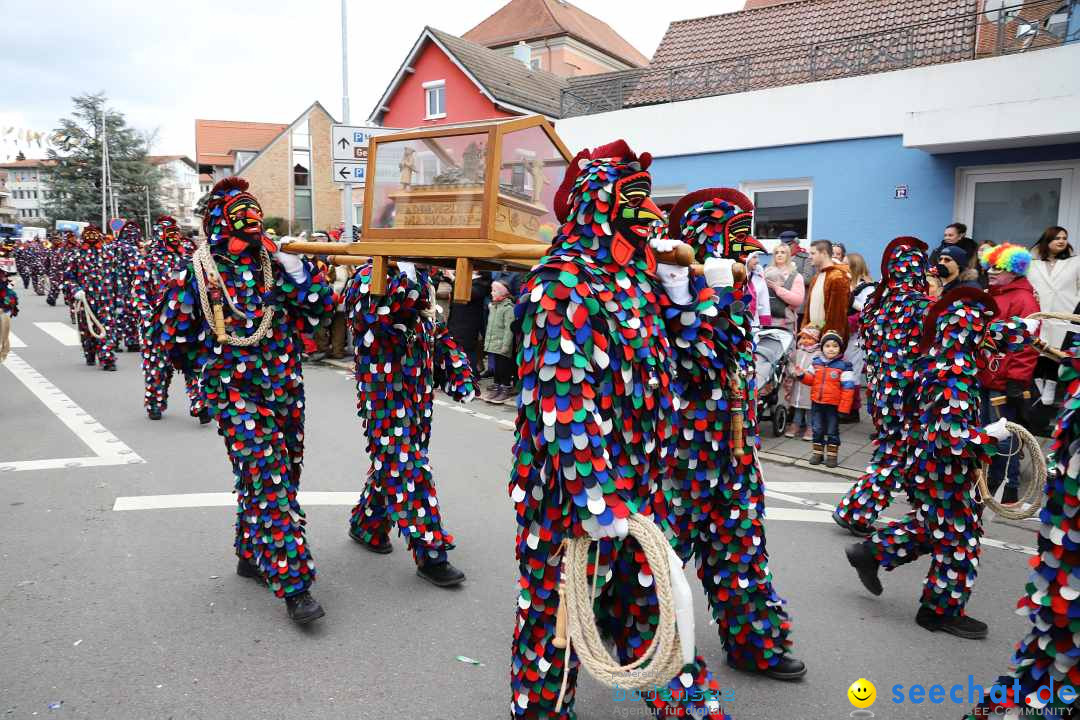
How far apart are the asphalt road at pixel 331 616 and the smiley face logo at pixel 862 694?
0.04 m

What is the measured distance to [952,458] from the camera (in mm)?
3904

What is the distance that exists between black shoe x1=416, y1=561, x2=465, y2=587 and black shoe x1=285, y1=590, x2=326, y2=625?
0.69 m

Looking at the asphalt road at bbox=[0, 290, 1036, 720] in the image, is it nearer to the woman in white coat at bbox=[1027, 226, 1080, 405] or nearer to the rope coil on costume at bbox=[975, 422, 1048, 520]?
the rope coil on costume at bbox=[975, 422, 1048, 520]

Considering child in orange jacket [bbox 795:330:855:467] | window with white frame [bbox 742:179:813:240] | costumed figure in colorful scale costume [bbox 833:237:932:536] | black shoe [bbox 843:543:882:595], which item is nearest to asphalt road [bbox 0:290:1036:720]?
black shoe [bbox 843:543:882:595]

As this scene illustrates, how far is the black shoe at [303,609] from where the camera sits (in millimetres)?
3873

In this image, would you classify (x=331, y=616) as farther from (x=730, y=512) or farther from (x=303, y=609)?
(x=730, y=512)

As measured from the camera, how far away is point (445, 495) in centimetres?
605

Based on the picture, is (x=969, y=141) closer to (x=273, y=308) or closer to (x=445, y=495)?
(x=445, y=495)

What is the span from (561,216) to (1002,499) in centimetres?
532

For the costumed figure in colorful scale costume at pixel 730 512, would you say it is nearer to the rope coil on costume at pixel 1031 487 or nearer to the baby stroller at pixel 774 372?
the rope coil on costume at pixel 1031 487

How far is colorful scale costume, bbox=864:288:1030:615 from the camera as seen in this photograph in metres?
3.89

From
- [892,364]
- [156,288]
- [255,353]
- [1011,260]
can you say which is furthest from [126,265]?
[1011,260]

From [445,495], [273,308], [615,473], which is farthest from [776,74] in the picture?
[615,473]

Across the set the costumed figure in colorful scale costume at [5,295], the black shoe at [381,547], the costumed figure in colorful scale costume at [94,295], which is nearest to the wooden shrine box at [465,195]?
the black shoe at [381,547]
